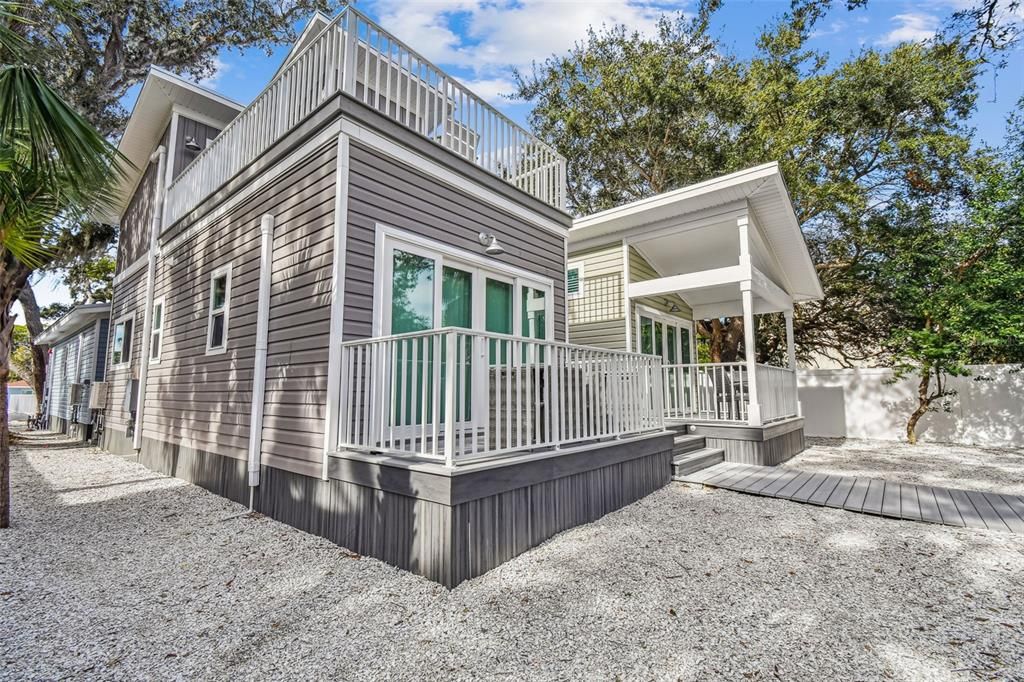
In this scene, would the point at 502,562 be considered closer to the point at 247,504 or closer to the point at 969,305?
the point at 247,504

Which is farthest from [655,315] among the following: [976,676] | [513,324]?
[976,676]

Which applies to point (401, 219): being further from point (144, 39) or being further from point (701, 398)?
point (144, 39)

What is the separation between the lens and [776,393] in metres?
8.66

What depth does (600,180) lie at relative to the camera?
16.0 meters

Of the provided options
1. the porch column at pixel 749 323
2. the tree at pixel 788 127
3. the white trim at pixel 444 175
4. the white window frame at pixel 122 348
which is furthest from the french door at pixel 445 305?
the tree at pixel 788 127

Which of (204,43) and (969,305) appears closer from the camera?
(969,305)

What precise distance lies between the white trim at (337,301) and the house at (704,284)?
4.75 meters

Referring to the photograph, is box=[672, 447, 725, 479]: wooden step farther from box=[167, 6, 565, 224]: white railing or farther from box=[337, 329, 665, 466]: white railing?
box=[167, 6, 565, 224]: white railing

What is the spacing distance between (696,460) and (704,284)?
2.84m

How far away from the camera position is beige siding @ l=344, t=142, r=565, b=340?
4.26 metres

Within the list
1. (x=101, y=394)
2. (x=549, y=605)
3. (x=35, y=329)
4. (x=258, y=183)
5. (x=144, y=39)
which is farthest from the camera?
(x=35, y=329)

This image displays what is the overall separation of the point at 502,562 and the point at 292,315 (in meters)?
2.97

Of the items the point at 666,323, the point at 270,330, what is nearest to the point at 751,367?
the point at 666,323

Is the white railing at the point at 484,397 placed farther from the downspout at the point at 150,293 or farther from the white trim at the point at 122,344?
the white trim at the point at 122,344
